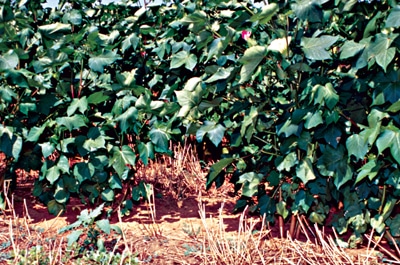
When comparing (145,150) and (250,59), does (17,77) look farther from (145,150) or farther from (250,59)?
(250,59)

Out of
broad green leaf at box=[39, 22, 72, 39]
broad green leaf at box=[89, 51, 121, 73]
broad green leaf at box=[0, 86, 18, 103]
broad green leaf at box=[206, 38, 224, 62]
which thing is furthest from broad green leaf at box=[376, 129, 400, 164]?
broad green leaf at box=[0, 86, 18, 103]

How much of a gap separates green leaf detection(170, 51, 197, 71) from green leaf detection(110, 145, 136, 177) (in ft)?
2.15

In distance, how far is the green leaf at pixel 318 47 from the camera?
2865 mm

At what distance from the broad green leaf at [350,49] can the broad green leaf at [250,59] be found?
413 mm

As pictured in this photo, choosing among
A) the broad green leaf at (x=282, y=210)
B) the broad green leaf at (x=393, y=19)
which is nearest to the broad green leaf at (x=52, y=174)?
the broad green leaf at (x=282, y=210)

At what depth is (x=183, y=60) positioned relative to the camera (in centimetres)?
372

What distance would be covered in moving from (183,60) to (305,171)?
3.76 ft

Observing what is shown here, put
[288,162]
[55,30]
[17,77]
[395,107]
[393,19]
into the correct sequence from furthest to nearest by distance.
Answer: [55,30] → [17,77] → [288,162] → [395,107] → [393,19]

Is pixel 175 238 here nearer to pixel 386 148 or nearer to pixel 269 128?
pixel 269 128

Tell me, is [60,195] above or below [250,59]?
below

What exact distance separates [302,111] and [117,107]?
4.35ft

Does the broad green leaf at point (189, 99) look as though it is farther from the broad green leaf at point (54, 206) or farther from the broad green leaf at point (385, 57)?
the broad green leaf at point (54, 206)

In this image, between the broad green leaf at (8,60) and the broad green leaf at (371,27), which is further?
the broad green leaf at (8,60)

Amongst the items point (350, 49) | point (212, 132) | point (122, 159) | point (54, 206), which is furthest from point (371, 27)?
point (54, 206)
